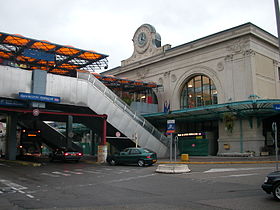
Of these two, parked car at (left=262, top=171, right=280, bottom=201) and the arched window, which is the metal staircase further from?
parked car at (left=262, top=171, right=280, bottom=201)

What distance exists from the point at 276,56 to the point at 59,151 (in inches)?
1066

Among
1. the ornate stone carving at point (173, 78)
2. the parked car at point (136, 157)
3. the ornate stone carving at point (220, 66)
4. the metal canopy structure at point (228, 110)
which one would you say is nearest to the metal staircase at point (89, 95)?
the metal canopy structure at point (228, 110)

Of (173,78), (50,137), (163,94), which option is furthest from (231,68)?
(50,137)

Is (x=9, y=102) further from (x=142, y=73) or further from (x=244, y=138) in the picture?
(x=142, y=73)

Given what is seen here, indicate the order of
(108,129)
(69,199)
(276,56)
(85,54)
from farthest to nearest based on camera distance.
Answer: (276,56)
(85,54)
(108,129)
(69,199)

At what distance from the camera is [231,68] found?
33344mm

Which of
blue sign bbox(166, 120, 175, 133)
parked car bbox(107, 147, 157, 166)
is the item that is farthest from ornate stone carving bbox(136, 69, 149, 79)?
blue sign bbox(166, 120, 175, 133)

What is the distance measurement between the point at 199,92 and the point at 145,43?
12.0 meters

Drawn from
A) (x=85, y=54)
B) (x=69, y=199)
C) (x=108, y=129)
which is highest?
(x=85, y=54)

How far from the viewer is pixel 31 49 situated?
31.2m

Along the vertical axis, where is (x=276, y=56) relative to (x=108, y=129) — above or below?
above

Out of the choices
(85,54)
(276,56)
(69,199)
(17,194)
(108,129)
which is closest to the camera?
(69,199)

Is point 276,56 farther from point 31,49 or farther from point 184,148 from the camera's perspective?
point 31,49

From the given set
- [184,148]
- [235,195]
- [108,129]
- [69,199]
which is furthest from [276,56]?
[69,199]
